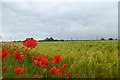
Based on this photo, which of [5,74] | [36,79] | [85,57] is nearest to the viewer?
[36,79]

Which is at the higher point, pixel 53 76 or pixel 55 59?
pixel 55 59

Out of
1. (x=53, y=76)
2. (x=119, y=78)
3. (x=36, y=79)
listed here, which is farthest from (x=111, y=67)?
(x=36, y=79)

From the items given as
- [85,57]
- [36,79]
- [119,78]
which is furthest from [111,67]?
[36,79]

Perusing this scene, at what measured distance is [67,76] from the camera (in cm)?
300

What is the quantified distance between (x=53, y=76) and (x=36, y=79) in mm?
262

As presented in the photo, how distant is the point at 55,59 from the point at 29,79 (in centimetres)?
38

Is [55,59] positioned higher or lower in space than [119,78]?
higher

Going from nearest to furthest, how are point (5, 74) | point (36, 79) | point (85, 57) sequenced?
1. point (36, 79)
2. point (5, 74)
3. point (85, 57)

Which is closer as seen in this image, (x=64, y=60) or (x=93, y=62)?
(x=93, y=62)

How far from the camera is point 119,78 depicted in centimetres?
315

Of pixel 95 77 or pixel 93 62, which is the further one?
pixel 93 62

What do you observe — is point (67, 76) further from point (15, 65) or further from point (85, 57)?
point (15, 65)

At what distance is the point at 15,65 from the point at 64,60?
72 centimetres

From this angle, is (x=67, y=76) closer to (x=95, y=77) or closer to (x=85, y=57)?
(x=95, y=77)
